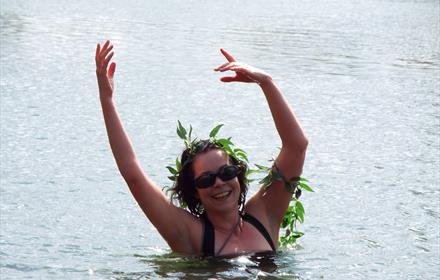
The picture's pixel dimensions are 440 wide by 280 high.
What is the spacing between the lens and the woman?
232 inches

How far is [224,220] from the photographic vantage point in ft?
20.8

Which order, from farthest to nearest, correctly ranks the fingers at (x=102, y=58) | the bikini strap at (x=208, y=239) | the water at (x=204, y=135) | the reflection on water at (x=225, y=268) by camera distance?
the water at (x=204, y=135) → the reflection on water at (x=225, y=268) → the bikini strap at (x=208, y=239) → the fingers at (x=102, y=58)

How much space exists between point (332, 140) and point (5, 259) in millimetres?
5843

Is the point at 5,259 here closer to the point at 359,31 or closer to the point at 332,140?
the point at 332,140

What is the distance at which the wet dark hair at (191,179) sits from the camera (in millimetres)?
6387

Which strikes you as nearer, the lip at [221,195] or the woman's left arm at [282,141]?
the woman's left arm at [282,141]

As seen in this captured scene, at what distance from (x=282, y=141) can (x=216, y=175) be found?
0.47 m

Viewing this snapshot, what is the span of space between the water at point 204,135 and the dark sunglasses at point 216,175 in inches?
20.7

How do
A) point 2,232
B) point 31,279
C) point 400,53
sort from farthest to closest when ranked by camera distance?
point 400,53, point 2,232, point 31,279

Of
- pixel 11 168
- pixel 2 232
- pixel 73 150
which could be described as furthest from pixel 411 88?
pixel 2 232

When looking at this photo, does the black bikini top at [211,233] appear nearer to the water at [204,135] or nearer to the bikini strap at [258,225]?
the bikini strap at [258,225]

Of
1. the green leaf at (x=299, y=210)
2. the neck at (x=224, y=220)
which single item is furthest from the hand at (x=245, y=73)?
the green leaf at (x=299, y=210)

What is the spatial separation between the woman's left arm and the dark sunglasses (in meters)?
0.35

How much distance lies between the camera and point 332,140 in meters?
12.3
